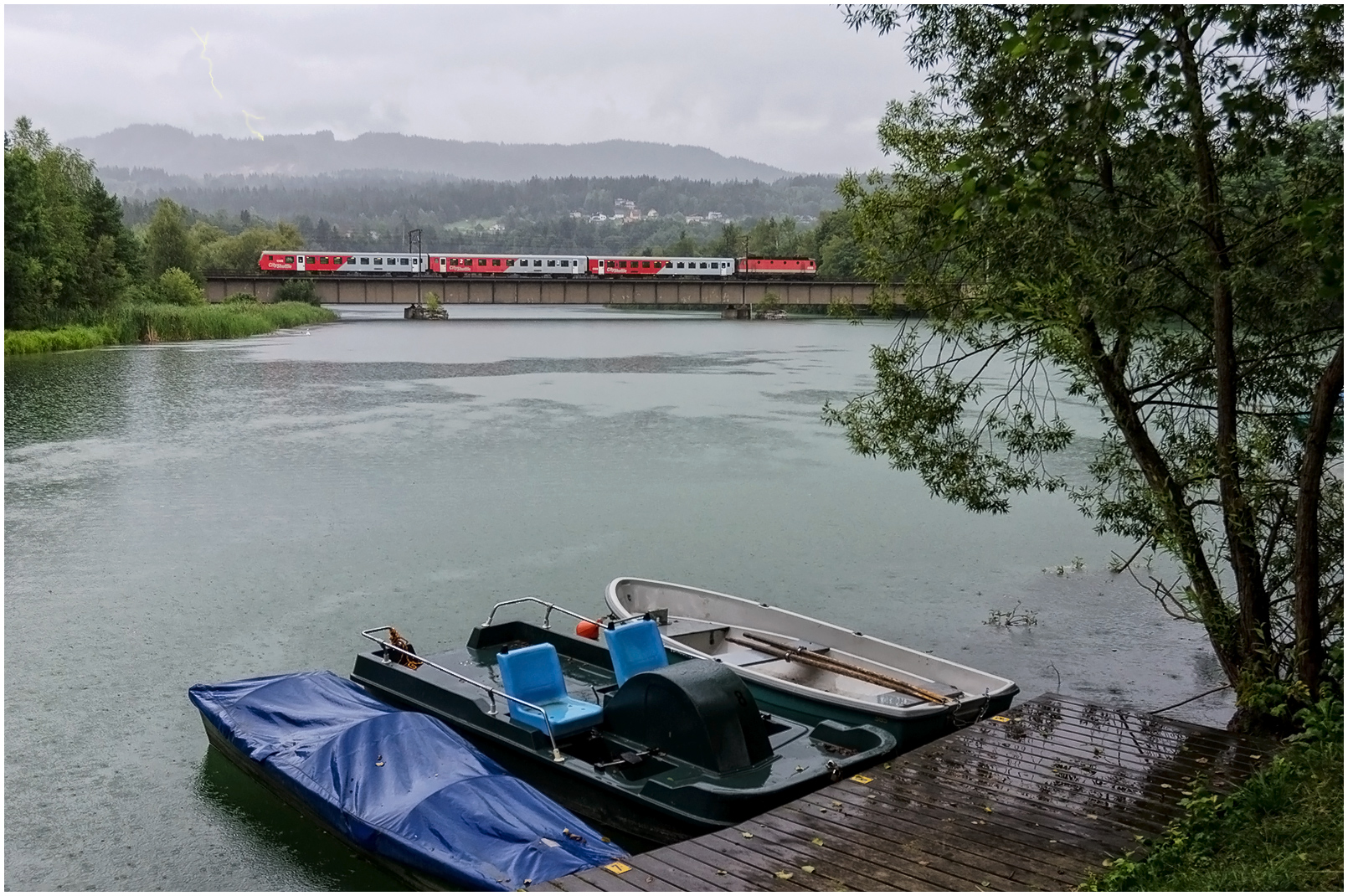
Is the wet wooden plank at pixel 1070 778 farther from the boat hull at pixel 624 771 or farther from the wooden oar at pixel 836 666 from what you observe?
the wooden oar at pixel 836 666

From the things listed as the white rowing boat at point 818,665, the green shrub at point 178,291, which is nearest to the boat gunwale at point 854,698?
the white rowing boat at point 818,665

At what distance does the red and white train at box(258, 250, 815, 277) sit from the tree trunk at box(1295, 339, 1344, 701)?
74.2m

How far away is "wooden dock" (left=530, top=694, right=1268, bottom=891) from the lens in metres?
6.37

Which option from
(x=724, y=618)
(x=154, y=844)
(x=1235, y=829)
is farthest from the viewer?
(x=724, y=618)

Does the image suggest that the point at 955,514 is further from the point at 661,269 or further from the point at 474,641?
the point at 661,269

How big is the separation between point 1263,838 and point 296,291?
7943 centimetres

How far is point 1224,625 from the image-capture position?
8.91m

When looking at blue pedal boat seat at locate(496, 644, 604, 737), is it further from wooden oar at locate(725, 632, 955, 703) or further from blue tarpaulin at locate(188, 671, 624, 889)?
wooden oar at locate(725, 632, 955, 703)

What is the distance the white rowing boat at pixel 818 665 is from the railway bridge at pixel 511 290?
6253 cm

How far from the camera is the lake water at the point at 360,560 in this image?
9609mm

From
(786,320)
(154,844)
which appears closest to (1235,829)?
(154,844)

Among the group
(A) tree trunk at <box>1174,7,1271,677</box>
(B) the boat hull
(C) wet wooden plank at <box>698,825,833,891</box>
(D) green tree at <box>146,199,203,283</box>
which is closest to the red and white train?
(D) green tree at <box>146,199,203,283</box>

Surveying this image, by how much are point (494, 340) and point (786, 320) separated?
97.0ft

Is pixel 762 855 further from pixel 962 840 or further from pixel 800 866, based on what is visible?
pixel 962 840
